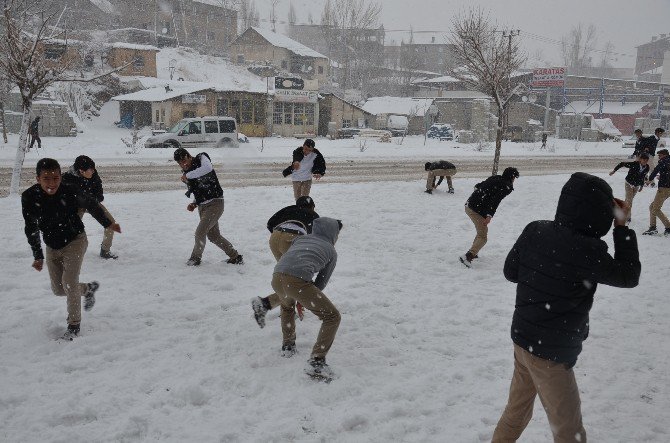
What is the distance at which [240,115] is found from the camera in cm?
3716

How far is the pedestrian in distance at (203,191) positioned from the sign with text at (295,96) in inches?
1289

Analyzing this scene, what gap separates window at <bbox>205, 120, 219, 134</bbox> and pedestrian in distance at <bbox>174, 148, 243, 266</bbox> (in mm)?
18473

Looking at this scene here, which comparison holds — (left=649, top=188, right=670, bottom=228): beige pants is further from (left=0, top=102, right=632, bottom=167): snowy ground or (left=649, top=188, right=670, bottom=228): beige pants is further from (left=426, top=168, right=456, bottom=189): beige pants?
(left=0, top=102, right=632, bottom=167): snowy ground

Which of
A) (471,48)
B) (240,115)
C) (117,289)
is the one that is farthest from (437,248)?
(240,115)

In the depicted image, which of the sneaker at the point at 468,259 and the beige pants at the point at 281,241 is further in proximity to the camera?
the sneaker at the point at 468,259

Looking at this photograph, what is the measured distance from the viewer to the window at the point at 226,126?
2473 centimetres

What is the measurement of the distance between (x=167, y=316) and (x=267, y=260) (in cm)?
240

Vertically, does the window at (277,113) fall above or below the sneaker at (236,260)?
above

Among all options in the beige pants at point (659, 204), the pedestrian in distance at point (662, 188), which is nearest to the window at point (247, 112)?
the pedestrian in distance at point (662, 188)

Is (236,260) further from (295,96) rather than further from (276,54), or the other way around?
(276,54)

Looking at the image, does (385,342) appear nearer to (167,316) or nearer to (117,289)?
(167,316)

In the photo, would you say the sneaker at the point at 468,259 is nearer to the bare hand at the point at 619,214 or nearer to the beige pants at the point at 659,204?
the beige pants at the point at 659,204

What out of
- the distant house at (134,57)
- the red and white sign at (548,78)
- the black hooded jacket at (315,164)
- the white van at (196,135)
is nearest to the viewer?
the black hooded jacket at (315,164)

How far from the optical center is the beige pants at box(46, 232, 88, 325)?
4.57m
